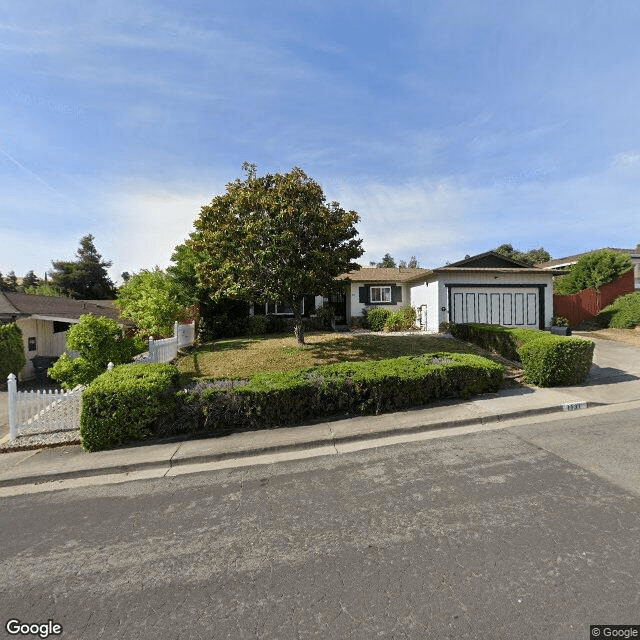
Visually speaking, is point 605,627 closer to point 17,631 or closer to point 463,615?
point 463,615

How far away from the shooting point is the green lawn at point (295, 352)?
11.3m

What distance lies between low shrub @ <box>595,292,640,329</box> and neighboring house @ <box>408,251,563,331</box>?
13.9 feet

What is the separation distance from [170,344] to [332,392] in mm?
8386

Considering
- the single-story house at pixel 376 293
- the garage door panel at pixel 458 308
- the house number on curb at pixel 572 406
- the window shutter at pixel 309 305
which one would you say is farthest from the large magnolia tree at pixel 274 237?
the window shutter at pixel 309 305

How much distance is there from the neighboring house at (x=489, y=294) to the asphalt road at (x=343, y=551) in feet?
40.7

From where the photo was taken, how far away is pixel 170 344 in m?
12.8

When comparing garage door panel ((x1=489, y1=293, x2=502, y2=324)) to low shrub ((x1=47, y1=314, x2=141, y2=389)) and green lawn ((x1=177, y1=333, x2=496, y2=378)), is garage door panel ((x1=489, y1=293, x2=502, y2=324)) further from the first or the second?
low shrub ((x1=47, y1=314, x2=141, y2=389))

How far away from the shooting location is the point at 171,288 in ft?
54.9

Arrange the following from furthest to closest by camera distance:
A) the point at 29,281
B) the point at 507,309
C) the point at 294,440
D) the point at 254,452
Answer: the point at 29,281 → the point at 507,309 → the point at 294,440 → the point at 254,452

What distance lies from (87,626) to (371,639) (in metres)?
2.10

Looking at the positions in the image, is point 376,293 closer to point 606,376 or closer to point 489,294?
point 489,294

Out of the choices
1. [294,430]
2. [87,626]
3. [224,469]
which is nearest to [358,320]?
[294,430]

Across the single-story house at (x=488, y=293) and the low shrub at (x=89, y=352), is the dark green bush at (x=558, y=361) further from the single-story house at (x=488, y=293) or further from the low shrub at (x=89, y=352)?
the low shrub at (x=89, y=352)

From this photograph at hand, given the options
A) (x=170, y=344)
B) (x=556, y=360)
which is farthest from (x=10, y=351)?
(x=556, y=360)
